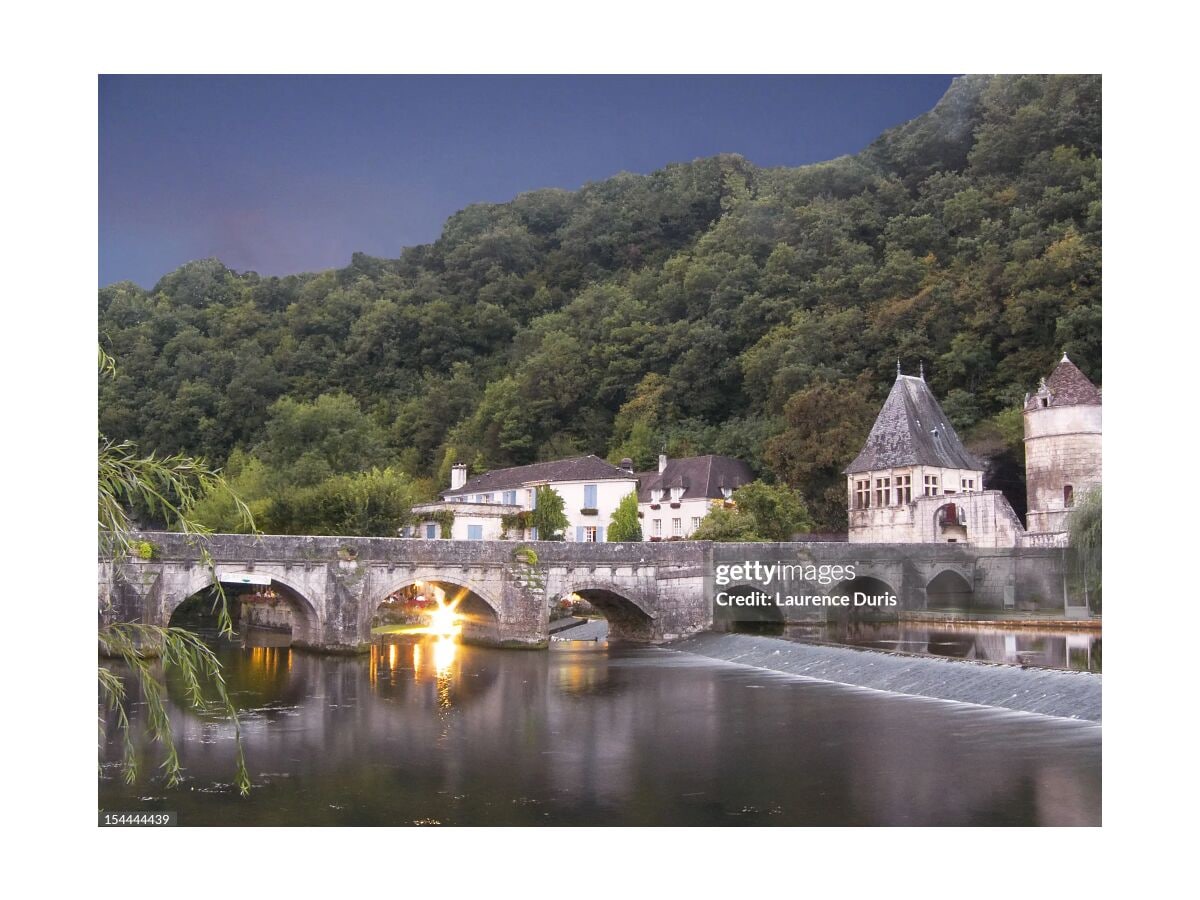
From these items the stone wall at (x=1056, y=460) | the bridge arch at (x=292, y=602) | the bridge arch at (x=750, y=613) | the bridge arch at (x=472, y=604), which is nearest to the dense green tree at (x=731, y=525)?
the bridge arch at (x=750, y=613)

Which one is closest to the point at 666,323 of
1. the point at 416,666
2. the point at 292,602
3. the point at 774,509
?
the point at 774,509

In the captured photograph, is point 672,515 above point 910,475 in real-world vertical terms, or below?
below

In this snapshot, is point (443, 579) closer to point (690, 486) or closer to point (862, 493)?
point (690, 486)

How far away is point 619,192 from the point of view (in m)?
15.9

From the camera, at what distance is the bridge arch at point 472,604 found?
24562 millimetres

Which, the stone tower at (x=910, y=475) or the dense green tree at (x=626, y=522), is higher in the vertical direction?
the stone tower at (x=910, y=475)

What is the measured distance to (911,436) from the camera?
20.6m

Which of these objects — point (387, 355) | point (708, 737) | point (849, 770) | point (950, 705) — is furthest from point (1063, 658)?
point (387, 355)

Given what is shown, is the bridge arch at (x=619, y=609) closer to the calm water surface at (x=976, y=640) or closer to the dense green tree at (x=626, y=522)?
the dense green tree at (x=626, y=522)

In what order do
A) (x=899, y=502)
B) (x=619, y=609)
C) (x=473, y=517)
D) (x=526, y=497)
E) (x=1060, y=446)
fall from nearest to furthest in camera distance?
(x=1060, y=446)
(x=899, y=502)
(x=526, y=497)
(x=473, y=517)
(x=619, y=609)

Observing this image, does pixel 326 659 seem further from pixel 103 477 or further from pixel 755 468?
pixel 103 477

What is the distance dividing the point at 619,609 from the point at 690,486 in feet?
15.7

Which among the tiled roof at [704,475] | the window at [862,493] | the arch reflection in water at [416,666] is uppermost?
the tiled roof at [704,475]

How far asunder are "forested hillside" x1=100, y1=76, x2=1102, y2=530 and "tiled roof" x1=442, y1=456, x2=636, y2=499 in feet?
1.57
